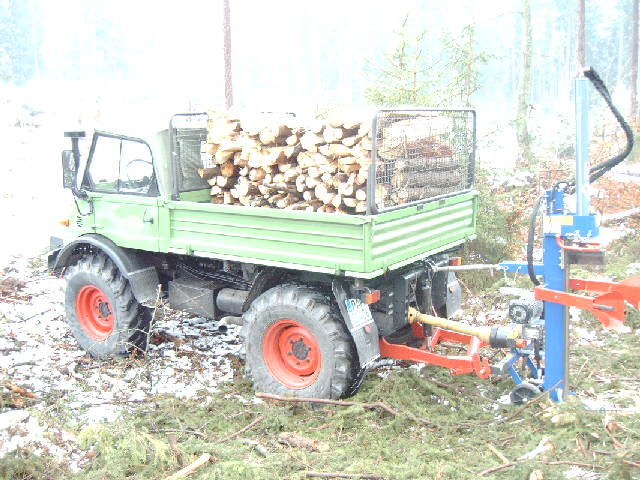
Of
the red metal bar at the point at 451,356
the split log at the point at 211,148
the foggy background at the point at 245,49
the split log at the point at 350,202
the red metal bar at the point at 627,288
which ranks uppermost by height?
the foggy background at the point at 245,49

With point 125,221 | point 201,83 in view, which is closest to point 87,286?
point 125,221

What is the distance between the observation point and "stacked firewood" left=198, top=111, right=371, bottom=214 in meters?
5.34

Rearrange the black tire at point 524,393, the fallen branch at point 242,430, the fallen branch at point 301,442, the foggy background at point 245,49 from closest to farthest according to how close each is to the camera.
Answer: the fallen branch at point 301,442 → the fallen branch at point 242,430 → the black tire at point 524,393 → the foggy background at point 245,49

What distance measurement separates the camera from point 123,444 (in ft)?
14.1

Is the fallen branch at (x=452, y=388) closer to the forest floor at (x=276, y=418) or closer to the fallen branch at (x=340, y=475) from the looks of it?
the forest floor at (x=276, y=418)

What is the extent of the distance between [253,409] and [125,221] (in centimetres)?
240

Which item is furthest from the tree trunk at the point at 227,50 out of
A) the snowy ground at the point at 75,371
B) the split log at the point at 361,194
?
the split log at the point at 361,194

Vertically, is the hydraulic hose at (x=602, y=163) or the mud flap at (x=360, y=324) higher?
the hydraulic hose at (x=602, y=163)

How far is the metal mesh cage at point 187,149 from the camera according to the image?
240 inches

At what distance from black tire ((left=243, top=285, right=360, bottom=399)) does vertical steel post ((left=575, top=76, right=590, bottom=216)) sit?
2.19 m

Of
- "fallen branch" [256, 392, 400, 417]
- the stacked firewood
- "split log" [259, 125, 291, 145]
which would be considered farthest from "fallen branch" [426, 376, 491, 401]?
"split log" [259, 125, 291, 145]

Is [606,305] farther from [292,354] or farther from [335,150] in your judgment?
[292,354]

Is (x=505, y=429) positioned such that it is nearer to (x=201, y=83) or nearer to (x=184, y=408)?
(x=184, y=408)

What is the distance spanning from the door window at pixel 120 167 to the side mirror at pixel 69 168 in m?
0.19
